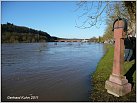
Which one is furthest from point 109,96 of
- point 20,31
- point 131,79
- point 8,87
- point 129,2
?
point 20,31

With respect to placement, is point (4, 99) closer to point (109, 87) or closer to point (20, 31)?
point (109, 87)

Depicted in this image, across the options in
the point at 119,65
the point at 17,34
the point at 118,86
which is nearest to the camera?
the point at 118,86

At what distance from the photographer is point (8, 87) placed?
10883mm

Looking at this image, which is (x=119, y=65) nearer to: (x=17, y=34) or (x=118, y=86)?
(x=118, y=86)

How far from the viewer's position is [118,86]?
756 cm

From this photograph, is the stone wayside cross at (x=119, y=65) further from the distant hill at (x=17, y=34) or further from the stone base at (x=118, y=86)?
the distant hill at (x=17, y=34)

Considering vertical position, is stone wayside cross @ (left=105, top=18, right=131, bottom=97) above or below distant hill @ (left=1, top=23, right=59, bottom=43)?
below

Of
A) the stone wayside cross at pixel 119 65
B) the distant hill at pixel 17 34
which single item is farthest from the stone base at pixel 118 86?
the distant hill at pixel 17 34

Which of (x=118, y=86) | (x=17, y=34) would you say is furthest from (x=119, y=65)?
(x=17, y=34)

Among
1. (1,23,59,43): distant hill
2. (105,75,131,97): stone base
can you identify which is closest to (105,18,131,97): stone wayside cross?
(105,75,131,97): stone base

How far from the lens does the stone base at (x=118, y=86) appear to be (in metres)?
7.51

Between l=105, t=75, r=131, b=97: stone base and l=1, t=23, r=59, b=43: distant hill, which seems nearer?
l=105, t=75, r=131, b=97: stone base

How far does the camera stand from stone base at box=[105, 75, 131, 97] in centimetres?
751

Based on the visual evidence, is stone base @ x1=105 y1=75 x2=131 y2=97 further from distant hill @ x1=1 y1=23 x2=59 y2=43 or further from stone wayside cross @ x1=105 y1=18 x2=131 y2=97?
distant hill @ x1=1 y1=23 x2=59 y2=43
